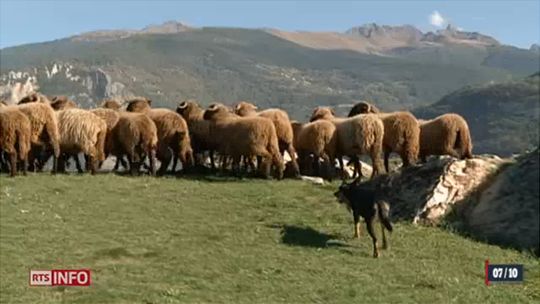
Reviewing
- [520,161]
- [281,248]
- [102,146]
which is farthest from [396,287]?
[102,146]

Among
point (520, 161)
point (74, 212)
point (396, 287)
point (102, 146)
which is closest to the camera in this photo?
point (396, 287)

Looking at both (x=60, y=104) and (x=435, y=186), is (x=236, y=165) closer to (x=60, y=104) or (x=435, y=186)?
(x=60, y=104)

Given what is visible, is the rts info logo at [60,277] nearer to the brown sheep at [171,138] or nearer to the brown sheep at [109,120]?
the brown sheep at [171,138]

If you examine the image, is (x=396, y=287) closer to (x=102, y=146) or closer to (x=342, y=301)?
(x=342, y=301)

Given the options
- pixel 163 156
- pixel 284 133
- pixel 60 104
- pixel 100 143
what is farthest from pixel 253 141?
pixel 60 104

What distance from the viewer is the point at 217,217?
1962cm

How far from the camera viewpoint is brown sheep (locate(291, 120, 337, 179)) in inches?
1061

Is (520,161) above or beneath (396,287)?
above

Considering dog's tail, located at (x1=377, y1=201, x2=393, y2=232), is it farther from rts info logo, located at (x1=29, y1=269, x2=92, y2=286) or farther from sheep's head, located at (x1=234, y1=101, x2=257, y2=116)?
sheep's head, located at (x1=234, y1=101, x2=257, y2=116)

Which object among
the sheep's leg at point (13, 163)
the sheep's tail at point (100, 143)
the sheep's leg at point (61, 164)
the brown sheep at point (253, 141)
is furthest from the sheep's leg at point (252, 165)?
the sheep's leg at point (13, 163)

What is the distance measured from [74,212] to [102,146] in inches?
320

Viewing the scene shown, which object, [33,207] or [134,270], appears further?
[33,207]

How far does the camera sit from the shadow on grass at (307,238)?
1675cm

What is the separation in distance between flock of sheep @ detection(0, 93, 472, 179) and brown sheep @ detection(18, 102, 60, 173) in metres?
Result: 0.03
